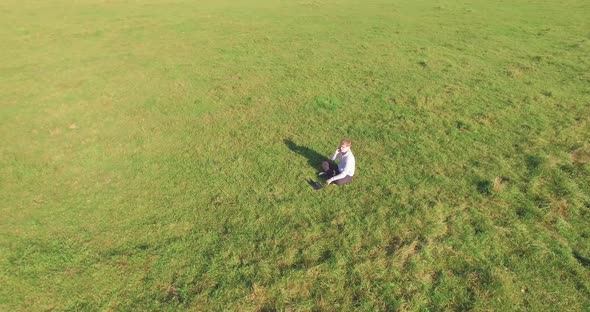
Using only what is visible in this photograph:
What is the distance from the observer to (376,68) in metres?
17.5

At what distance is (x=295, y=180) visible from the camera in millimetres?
9672

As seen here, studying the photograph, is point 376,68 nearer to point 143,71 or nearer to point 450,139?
point 450,139

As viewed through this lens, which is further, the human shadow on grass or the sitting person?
the human shadow on grass

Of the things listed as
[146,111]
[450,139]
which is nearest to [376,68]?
[450,139]

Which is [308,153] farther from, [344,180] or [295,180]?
[344,180]

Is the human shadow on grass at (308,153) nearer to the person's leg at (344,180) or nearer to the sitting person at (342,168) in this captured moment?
the sitting person at (342,168)

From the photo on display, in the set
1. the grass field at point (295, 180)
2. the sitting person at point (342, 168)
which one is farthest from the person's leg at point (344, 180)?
the grass field at point (295, 180)

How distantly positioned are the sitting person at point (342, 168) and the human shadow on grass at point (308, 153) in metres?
0.62

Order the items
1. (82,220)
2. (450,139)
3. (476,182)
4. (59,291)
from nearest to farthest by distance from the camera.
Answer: (59,291) < (82,220) < (476,182) < (450,139)

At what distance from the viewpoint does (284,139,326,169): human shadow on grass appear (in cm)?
1040

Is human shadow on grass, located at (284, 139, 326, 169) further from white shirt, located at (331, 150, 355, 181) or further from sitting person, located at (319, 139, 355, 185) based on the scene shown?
white shirt, located at (331, 150, 355, 181)

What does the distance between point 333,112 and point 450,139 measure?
413cm

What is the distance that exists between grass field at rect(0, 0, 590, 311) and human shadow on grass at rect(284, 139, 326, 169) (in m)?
0.06

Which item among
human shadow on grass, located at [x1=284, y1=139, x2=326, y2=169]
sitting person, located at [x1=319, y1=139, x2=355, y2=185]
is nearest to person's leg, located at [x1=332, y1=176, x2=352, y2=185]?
sitting person, located at [x1=319, y1=139, x2=355, y2=185]
